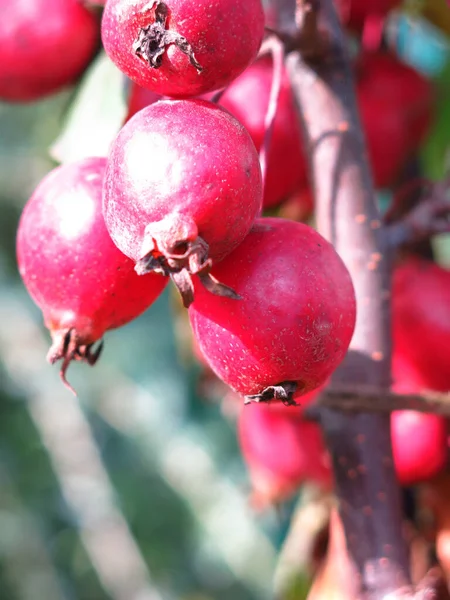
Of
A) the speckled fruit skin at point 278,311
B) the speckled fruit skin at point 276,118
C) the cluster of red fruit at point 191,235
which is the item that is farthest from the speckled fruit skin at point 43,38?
the speckled fruit skin at point 278,311

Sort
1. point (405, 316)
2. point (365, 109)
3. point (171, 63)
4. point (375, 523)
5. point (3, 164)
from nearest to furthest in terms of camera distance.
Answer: point (171, 63), point (375, 523), point (405, 316), point (365, 109), point (3, 164)

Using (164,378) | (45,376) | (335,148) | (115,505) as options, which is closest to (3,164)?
(45,376)

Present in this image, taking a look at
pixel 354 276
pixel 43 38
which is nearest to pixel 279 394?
pixel 354 276

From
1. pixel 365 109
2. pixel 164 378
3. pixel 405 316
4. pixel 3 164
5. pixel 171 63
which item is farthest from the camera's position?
pixel 3 164

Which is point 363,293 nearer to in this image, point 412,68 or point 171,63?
point 171,63

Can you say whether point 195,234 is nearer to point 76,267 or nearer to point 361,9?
point 76,267

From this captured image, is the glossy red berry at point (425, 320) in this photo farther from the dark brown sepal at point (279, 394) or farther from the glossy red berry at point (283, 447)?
the dark brown sepal at point (279, 394)
